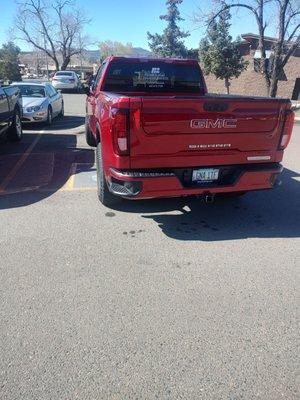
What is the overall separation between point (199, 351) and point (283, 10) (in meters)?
22.1

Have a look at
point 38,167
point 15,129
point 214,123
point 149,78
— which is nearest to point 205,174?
point 214,123

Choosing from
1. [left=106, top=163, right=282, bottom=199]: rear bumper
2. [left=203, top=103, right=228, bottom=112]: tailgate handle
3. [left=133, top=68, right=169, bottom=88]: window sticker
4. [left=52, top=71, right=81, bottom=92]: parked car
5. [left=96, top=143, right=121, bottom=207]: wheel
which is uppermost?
[left=133, top=68, right=169, bottom=88]: window sticker

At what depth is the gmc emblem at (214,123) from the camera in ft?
13.9

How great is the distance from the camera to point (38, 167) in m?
7.78

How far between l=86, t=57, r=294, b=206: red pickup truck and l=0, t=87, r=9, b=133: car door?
4.92 m

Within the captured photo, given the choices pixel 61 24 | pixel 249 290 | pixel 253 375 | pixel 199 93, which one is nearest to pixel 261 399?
pixel 253 375

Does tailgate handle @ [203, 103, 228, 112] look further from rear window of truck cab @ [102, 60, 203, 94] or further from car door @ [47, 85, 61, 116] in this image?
car door @ [47, 85, 61, 116]

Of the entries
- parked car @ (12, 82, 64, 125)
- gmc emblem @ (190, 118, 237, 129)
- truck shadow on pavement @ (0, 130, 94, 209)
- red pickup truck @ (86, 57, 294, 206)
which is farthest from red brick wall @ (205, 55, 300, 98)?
gmc emblem @ (190, 118, 237, 129)

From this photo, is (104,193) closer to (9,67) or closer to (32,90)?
(32,90)

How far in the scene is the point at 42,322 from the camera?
3049 millimetres

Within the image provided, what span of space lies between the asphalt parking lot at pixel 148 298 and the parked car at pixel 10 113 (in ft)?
12.2

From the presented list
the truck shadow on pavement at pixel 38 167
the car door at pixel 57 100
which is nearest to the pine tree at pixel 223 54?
the car door at pixel 57 100

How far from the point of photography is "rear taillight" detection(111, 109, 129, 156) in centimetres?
404

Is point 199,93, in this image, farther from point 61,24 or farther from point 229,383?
point 61,24
